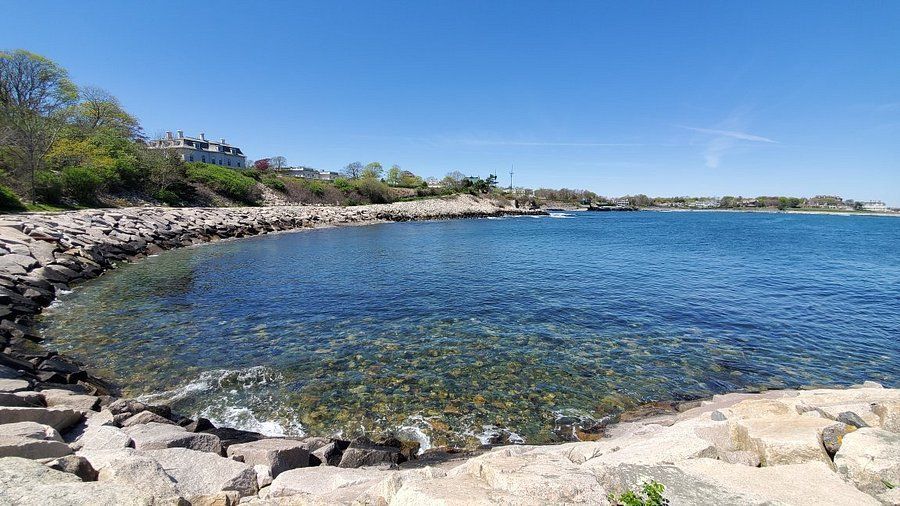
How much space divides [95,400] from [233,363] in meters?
3.73

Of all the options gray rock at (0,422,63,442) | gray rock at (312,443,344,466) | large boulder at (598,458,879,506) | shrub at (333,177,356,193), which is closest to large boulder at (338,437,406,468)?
gray rock at (312,443,344,466)

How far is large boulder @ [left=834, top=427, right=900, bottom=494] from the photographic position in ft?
15.0

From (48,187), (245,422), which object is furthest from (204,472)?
(48,187)

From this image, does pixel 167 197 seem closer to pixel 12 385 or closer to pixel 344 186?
pixel 344 186

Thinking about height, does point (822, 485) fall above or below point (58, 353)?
above

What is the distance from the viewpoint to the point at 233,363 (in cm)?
1173

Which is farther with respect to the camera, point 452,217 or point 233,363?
point 452,217

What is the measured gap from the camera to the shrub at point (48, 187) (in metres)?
37.2

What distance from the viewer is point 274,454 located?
645 cm

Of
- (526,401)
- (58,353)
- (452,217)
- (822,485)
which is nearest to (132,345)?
(58,353)

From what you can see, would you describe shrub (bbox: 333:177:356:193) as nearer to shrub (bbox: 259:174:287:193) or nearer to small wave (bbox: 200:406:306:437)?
shrub (bbox: 259:174:287:193)

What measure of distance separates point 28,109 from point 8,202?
36.2ft

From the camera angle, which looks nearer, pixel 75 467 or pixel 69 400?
pixel 75 467

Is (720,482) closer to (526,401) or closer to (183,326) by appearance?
(526,401)
